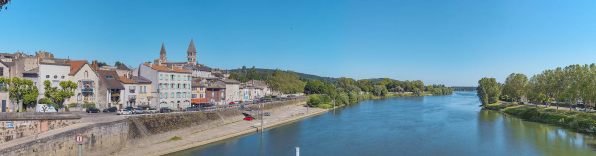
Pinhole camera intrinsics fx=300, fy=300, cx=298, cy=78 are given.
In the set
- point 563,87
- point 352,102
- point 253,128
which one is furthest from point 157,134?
point 352,102

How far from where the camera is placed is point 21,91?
119 feet

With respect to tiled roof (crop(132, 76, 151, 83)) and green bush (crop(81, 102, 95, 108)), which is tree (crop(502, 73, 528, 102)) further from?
green bush (crop(81, 102, 95, 108))

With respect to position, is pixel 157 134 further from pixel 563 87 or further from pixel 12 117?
pixel 563 87

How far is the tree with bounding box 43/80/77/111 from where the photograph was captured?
3819cm

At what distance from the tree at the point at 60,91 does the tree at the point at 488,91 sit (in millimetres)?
96900

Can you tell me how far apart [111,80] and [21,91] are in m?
11.7

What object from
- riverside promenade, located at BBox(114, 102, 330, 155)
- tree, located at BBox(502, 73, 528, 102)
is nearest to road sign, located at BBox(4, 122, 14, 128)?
riverside promenade, located at BBox(114, 102, 330, 155)

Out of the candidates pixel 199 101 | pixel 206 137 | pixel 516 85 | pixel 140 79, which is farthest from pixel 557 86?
pixel 140 79

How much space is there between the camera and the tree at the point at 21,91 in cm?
3534

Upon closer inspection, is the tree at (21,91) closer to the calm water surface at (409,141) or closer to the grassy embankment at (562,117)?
the calm water surface at (409,141)

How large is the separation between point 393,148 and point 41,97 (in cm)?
4382

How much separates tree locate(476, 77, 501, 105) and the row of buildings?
7295cm

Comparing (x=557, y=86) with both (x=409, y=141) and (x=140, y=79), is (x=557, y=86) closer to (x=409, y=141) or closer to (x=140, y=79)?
(x=409, y=141)

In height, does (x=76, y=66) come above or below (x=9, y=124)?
above
